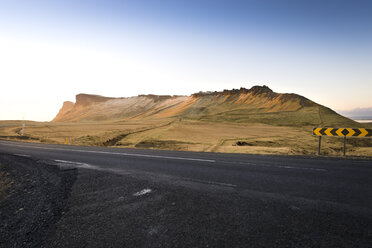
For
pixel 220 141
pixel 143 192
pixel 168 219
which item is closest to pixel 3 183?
pixel 143 192

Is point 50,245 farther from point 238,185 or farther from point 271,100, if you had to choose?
point 271,100

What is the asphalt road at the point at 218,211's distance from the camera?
289cm

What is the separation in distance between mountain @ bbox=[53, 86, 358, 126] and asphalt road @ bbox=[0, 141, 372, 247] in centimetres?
6089

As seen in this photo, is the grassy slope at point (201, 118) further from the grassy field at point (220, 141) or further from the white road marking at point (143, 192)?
the white road marking at point (143, 192)

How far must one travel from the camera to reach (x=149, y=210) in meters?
3.90

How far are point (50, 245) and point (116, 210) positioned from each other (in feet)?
4.17

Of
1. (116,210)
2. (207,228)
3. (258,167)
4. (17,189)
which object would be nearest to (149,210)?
(116,210)

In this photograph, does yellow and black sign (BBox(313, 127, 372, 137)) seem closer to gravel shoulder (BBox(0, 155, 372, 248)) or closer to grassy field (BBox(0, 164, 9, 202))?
gravel shoulder (BBox(0, 155, 372, 248))

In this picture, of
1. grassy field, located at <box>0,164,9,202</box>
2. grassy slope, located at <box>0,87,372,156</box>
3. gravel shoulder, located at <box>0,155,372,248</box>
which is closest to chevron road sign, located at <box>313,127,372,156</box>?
grassy slope, located at <box>0,87,372,156</box>

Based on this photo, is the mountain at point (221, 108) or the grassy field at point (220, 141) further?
the mountain at point (221, 108)

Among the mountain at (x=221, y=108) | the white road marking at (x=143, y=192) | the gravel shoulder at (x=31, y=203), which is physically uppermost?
the mountain at (x=221, y=108)

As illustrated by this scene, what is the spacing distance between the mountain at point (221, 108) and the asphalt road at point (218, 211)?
200 feet

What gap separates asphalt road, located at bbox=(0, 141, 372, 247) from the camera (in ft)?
9.47

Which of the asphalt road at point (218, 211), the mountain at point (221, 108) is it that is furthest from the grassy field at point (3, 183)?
the mountain at point (221, 108)
